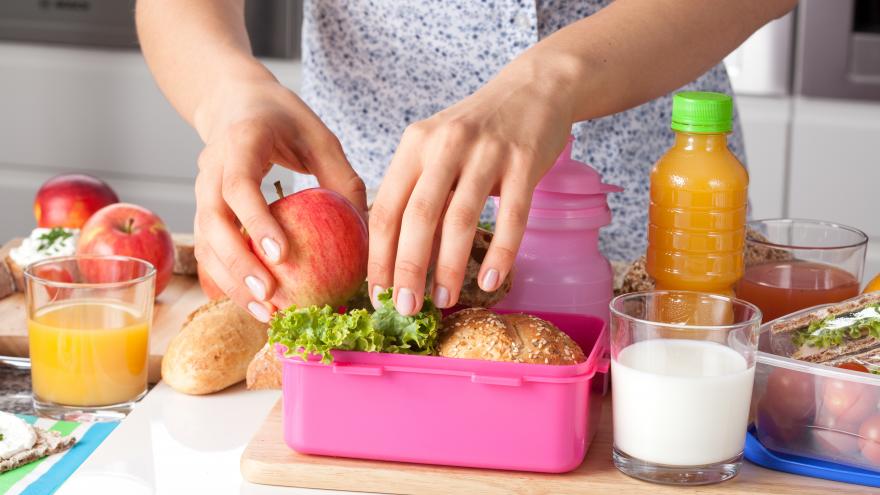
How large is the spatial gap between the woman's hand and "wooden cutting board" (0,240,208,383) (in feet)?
1.37

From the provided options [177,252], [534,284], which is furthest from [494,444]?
[177,252]

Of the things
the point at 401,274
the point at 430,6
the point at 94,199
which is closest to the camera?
the point at 401,274

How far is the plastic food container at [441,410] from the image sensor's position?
2.89ft

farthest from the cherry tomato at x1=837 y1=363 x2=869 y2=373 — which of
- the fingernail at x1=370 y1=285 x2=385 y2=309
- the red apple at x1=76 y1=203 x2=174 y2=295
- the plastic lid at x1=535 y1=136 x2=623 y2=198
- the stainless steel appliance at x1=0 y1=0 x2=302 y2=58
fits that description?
the stainless steel appliance at x1=0 y1=0 x2=302 y2=58

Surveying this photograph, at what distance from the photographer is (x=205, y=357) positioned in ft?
3.60

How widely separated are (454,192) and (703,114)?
0.23 m

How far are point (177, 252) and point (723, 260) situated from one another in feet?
2.48

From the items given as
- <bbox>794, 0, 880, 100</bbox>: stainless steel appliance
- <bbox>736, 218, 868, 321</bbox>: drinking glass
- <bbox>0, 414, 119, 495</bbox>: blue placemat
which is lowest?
<bbox>0, 414, 119, 495</bbox>: blue placemat

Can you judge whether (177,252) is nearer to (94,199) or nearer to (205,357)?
(94,199)

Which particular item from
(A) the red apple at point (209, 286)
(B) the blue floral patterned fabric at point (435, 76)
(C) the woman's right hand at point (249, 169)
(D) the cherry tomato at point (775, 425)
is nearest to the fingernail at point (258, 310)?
(C) the woman's right hand at point (249, 169)

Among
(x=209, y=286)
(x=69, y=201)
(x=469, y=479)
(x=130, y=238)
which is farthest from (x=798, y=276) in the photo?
(x=69, y=201)

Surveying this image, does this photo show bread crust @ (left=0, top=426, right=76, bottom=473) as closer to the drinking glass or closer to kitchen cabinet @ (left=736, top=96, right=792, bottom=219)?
the drinking glass

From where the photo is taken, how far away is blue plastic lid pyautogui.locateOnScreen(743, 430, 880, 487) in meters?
0.90

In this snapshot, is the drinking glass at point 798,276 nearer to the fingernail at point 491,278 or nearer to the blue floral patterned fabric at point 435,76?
the fingernail at point 491,278
